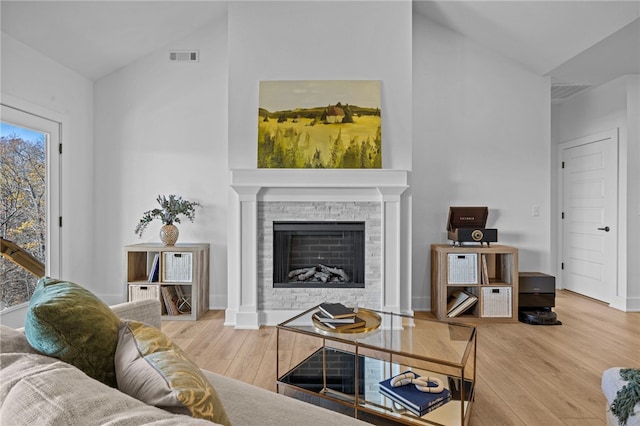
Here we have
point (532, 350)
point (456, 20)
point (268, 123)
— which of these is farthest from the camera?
point (456, 20)

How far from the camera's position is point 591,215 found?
4680mm

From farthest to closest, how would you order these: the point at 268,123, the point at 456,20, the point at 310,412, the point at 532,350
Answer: the point at 456,20 < the point at 268,123 < the point at 532,350 < the point at 310,412

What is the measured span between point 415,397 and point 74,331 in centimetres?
145

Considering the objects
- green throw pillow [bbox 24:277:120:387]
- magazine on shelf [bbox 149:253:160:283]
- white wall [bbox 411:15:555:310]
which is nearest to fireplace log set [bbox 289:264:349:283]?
white wall [bbox 411:15:555:310]

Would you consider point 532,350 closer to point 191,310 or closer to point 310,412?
point 310,412

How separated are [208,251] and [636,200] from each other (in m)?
4.51

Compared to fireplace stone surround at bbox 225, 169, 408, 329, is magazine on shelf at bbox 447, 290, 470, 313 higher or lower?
lower

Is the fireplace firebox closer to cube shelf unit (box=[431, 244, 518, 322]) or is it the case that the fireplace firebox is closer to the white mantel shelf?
the white mantel shelf

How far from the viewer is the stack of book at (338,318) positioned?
207 centimetres

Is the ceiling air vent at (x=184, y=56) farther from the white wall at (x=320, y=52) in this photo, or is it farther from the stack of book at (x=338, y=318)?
the stack of book at (x=338, y=318)

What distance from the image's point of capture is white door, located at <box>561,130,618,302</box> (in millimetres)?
4367

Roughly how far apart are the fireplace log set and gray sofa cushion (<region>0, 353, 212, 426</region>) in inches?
118

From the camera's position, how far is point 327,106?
3.70 metres

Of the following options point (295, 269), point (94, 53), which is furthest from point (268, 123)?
point (94, 53)
